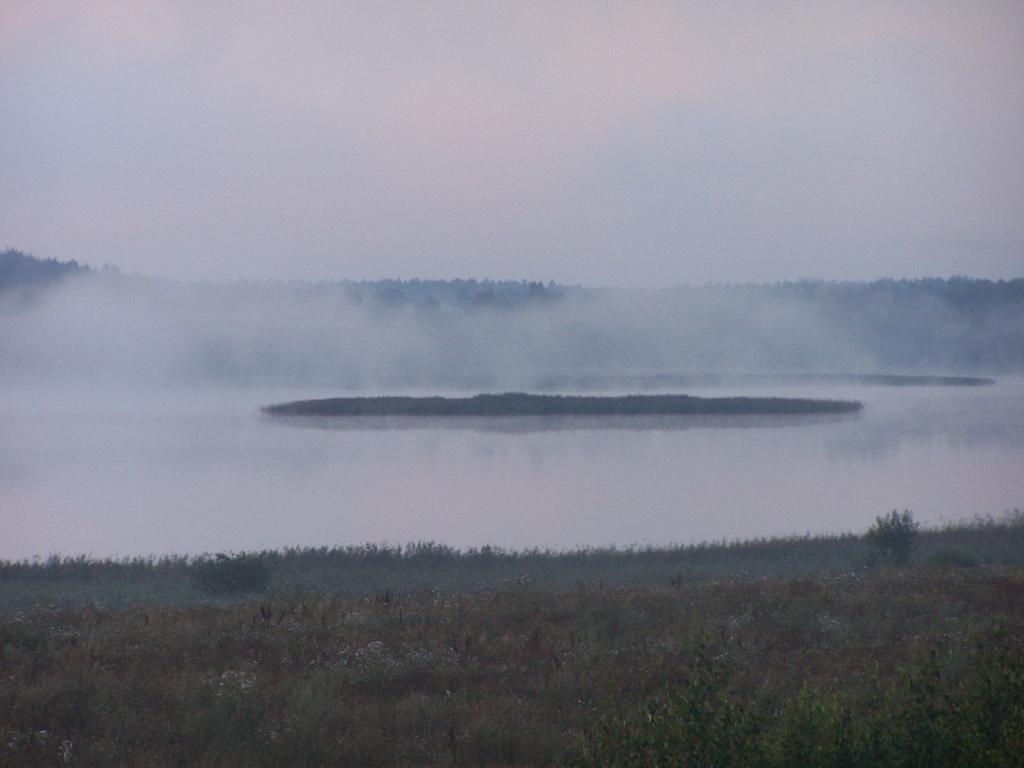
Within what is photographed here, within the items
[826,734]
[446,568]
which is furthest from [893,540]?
[826,734]

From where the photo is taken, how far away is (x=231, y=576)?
542 inches

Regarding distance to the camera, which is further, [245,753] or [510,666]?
[510,666]

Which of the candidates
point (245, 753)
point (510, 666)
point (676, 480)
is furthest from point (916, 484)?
point (245, 753)

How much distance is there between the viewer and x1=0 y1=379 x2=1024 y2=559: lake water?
76.3 feet

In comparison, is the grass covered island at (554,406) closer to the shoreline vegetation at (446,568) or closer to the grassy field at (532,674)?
the shoreline vegetation at (446,568)

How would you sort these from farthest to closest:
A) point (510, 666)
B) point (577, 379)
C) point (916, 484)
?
point (577, 379)
point (916, 484)
point (510, 666)

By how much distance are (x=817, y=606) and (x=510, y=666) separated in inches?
141

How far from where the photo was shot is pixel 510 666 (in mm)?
8375

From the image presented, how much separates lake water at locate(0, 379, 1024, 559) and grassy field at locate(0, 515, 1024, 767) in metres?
9.82

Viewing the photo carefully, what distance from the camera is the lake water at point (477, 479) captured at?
23.2 metres

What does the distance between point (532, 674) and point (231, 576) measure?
22.2 ft

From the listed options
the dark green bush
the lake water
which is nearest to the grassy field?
the dark green bush

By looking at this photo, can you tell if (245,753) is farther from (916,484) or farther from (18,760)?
(916,484)

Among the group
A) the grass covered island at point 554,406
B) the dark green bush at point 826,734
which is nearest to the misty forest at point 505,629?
the dark green bush at point 826,734
